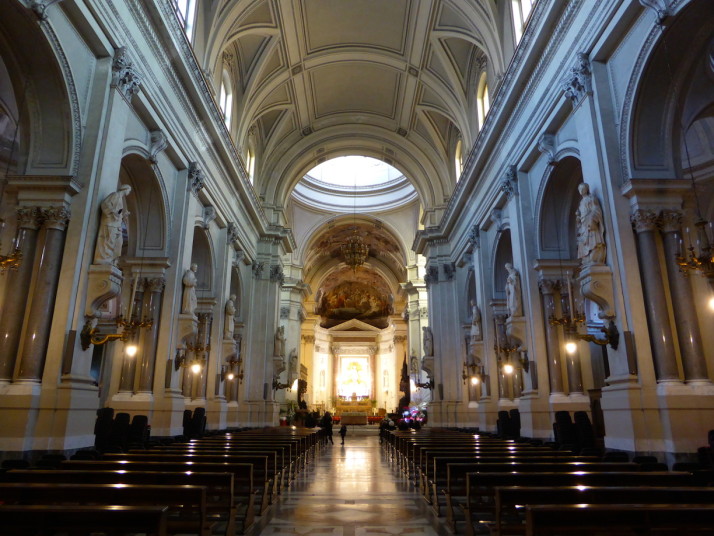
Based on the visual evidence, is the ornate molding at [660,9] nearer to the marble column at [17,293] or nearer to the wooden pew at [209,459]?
the wooden pew at [209,459]

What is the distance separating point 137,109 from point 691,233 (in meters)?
9.57

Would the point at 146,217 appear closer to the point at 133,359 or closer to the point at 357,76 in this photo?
the point at 133,359

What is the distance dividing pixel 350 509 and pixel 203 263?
10741mm

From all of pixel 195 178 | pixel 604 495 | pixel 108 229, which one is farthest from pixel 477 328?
pixel 604 495

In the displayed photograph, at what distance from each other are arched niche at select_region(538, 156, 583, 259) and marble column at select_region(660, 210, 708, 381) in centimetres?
389

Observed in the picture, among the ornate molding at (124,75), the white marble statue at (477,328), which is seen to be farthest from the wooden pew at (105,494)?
the white marble statue at (477,328)

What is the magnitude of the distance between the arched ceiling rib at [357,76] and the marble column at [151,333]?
5780 millimetres

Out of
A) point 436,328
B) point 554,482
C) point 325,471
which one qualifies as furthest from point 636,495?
point 436,328

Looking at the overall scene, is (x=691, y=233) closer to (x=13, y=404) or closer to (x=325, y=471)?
(x=325, y=471)

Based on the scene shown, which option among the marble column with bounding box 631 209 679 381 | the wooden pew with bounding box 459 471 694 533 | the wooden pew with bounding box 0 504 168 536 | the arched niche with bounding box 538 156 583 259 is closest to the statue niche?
the arched niche with bounding box 538 156 583 259

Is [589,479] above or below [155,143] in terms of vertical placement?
below

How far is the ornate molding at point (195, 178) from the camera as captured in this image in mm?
12500

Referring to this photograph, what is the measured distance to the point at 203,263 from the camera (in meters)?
15.5

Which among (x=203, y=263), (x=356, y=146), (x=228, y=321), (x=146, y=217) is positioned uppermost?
(x=356, y=146)
